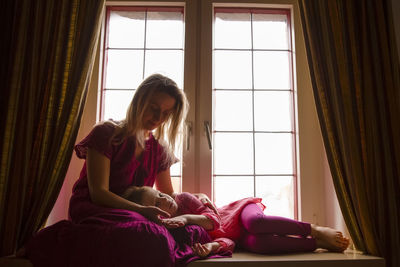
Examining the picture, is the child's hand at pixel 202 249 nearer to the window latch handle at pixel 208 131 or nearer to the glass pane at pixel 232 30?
the window latch handle at pixel 208 131

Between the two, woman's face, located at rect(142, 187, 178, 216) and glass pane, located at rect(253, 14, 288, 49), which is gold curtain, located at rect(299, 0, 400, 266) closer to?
glass pane, located at rect(253, 14, 288, 49)

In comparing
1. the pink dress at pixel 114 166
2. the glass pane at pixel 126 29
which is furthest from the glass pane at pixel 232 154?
the glass pane at pixel 126 29

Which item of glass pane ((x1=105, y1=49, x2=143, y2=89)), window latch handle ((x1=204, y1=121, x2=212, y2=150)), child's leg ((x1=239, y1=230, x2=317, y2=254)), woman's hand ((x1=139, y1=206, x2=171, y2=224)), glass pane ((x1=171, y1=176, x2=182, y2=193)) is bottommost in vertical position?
child's leg ((x1=239, y1=230, x2=317, y2=254))

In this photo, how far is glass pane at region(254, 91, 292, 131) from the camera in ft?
6.96

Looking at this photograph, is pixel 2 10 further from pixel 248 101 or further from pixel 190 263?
pixel 190 263

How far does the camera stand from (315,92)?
181 centimetres

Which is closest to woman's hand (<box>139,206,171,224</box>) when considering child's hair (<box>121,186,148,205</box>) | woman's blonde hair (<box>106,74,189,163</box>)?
child's hair (<box>121,186,148,205</box>)

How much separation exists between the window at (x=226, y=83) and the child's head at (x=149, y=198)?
1.41ft

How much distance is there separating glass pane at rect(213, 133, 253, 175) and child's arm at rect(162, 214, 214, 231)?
53 cm

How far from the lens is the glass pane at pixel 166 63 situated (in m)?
2.13

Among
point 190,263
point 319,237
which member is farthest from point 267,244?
point 190,263

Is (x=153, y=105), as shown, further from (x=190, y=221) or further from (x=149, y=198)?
(x=190, y=221)

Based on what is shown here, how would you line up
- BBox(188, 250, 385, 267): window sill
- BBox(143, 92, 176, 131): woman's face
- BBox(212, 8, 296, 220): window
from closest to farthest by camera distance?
BBox(188, 250, 385, 267): window sill, BBox(143, 92, 176, 131): woman's face, BBox(212, 8, 296, 220): window

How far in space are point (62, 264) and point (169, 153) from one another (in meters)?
0.78
